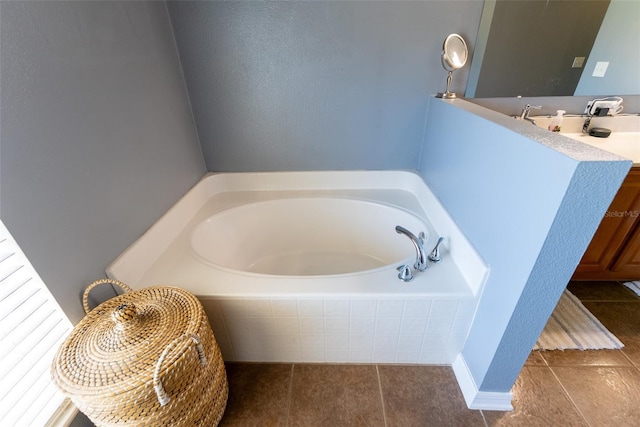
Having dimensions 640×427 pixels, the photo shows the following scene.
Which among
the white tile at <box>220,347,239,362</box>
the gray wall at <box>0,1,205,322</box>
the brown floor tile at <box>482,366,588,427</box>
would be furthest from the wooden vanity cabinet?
the gray wall at <box>0,1,205,322</box>

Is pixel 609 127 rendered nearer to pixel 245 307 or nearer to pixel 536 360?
pixel 536 360

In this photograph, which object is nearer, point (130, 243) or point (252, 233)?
point (130, 243)

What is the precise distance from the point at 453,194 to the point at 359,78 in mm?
920

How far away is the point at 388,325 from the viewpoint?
127 cm

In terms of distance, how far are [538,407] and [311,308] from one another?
3.52 feet

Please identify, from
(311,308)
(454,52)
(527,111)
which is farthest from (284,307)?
(527,111)

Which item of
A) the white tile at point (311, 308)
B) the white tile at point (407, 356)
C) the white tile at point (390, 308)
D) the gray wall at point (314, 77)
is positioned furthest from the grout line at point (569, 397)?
the gray wall at point (314, 77)

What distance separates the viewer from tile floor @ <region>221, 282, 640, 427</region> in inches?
47.6

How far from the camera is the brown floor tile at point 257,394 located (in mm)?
1233

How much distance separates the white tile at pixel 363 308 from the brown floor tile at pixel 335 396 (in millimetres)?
373

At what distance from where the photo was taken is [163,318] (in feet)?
3.23

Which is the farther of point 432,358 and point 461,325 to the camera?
point 432,358

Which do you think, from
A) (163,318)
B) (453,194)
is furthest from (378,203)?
(163,318)

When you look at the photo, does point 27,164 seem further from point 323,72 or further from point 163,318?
point 323,72
